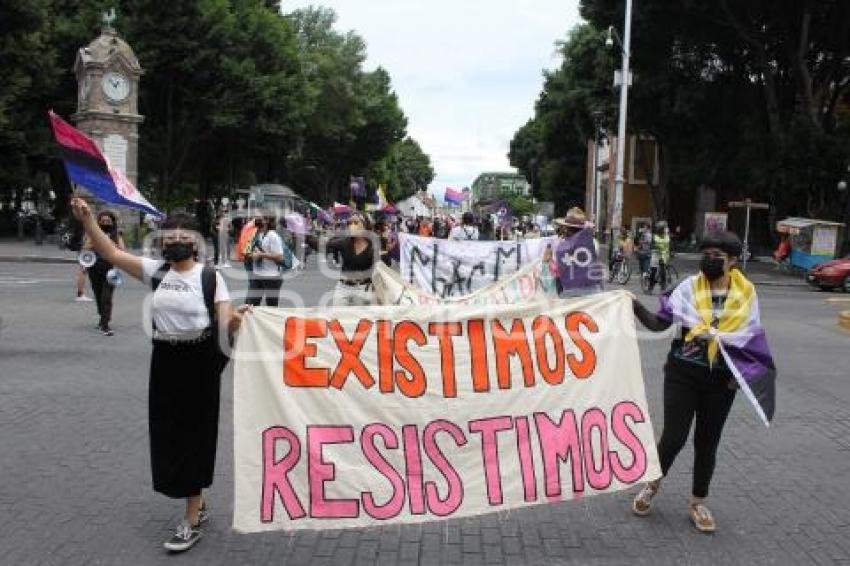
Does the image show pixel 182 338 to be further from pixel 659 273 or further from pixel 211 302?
pixel 659 273

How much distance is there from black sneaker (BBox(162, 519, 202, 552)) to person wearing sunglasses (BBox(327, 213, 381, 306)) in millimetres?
5431

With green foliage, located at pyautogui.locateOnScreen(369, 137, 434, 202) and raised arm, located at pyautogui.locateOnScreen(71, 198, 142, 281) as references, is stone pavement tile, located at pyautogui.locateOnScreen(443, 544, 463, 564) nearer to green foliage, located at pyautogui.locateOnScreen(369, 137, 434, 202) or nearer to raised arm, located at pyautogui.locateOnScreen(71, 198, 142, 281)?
raised arm, located at pyautogui.locateOnScreen(71, 198, 142, 281)

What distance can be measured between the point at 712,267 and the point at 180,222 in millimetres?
2884

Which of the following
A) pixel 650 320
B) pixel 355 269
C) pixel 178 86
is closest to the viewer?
pixel 650 320

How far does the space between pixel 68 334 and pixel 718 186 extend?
108 ft

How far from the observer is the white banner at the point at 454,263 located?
13.3 meters

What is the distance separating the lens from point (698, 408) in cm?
521

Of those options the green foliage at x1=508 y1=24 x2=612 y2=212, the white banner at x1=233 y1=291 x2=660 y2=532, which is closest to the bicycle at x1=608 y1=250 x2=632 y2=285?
the green foliage at x1=508 y1=24 x2=612 y2=212

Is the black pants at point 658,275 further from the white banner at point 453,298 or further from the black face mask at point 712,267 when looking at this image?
the black face mask at point 712,267

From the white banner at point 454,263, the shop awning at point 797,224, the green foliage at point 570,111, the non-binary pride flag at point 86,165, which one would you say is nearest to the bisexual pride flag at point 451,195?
the green foliage at point 570,111

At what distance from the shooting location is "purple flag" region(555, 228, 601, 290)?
13102mm

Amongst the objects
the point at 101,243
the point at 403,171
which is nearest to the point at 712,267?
the point at 101,243

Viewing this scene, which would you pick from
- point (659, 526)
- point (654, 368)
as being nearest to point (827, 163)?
point (654, 368)

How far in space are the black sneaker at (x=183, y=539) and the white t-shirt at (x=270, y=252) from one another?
7359 mm
